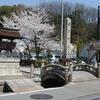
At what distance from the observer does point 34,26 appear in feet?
150

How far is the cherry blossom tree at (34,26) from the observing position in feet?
149

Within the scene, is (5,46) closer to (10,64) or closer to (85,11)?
(10,64)

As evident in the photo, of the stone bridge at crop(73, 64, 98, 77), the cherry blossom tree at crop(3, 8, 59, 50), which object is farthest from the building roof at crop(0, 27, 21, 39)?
the cherry blossom tree at crop(3, 8, 59, 50)

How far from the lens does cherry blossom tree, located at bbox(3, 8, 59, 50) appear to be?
45.3m

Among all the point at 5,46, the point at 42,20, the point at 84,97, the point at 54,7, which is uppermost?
the point at 54,7

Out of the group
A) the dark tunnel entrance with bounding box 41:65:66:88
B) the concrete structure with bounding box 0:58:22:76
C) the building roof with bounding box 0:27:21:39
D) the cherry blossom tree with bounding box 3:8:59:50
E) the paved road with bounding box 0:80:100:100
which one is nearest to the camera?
the paved road with bounding box 0:80:100:100

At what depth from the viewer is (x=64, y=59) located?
3322 cm

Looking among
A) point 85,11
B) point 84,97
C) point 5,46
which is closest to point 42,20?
point 5,46

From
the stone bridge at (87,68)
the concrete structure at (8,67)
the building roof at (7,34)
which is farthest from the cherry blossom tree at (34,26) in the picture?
the stone bridge at (87,68)

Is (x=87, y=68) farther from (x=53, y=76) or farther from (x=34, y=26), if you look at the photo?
(x=34, y=26)

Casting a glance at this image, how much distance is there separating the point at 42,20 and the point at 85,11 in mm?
43240

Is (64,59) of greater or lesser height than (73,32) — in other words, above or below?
below

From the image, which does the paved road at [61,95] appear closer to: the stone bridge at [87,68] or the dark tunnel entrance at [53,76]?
the dark tunnel entrance at [53,76]

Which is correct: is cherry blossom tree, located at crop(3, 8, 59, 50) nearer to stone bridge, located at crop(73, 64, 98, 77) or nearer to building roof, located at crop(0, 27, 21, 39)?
building roof, located at crop(0, 27, 21, 39)
